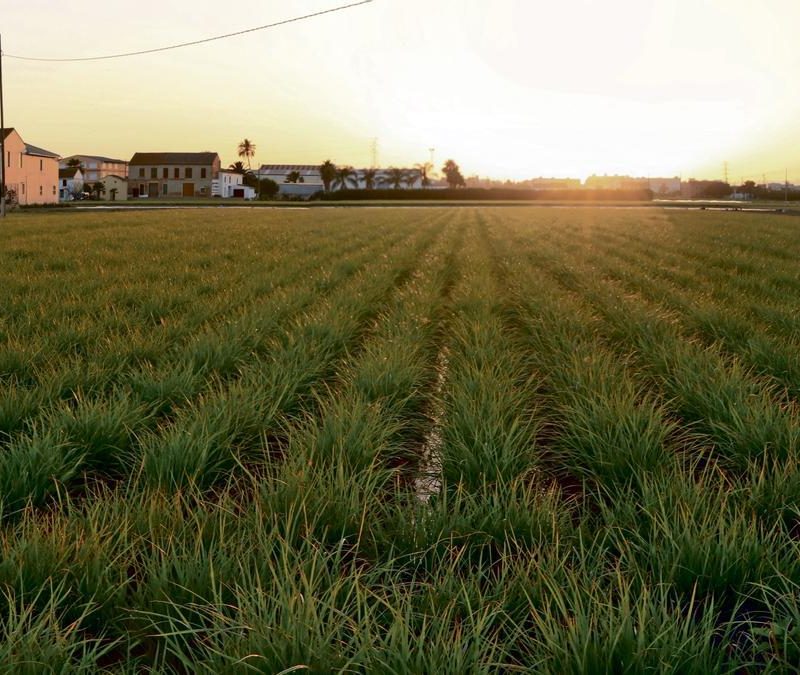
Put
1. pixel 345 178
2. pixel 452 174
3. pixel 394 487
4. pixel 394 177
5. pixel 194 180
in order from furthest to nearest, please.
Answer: pixel 452 174 → pixel 394 177 → pixel 345 178 → pixel 194 180 → pixel 394 487

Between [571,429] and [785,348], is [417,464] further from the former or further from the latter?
[785,348]

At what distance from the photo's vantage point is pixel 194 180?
11375cm

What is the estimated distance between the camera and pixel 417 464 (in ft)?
11.2

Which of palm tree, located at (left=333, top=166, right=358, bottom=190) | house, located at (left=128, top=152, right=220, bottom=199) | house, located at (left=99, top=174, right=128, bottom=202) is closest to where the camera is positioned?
house, located at (left=99, top=174, right=128, bottom=202)

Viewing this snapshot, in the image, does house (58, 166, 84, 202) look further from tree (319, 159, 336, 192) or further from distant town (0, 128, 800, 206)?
tree (319, 159, 336, 192)

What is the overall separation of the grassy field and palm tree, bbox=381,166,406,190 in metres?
130

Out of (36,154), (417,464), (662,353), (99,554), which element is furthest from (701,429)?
(36,154)

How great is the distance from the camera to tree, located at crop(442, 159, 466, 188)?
14119cm

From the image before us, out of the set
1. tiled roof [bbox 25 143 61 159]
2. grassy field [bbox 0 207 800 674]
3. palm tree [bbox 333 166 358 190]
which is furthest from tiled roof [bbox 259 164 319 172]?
grassy field [bbox 0 207 800 674]

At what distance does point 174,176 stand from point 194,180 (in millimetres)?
4067

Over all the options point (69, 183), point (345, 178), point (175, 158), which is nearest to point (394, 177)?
point (345, 178)

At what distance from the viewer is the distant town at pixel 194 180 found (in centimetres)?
6906

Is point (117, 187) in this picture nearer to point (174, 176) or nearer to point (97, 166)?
point (174, 176)

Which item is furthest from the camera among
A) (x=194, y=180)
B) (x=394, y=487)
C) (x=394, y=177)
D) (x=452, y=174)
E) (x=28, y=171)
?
(x=452, y=174)
